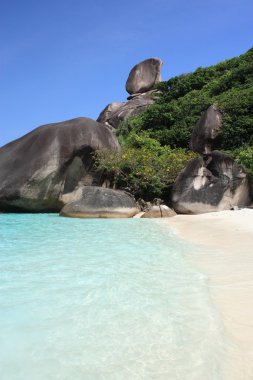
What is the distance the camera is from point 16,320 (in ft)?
8.36

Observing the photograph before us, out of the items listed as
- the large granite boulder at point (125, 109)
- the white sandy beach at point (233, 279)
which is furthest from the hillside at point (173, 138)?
the white sandy beach at point (233, 279)

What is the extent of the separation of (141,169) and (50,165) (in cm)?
287

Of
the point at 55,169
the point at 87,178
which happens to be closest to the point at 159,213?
the point at 87,178

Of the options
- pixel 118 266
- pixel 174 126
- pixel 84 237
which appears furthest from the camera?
pixel 174 126

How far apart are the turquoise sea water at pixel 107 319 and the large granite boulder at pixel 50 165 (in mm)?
7580

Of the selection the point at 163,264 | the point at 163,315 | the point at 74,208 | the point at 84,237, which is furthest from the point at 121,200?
the point at 163,315

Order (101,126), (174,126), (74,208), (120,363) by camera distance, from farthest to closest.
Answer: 1. (174,126)
2. (101,126)
3. (74,208)
4. (120,363)

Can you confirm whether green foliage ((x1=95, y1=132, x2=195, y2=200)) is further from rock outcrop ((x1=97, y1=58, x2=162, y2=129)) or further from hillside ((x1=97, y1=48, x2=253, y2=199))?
rock outcrop ((x1=97, y1=58, x2=162, y2=129))

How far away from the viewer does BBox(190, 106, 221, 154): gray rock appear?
14.3 m

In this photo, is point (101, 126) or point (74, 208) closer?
point (74, 208)

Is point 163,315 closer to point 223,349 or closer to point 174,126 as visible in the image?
point 223,349

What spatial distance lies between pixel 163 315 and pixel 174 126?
51.1 ft

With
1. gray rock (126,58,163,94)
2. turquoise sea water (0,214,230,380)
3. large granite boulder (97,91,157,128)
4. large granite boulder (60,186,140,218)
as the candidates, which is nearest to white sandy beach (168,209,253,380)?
turquoise sea water (0,214,230,380)

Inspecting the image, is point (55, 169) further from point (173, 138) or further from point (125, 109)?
point (125, 109)
